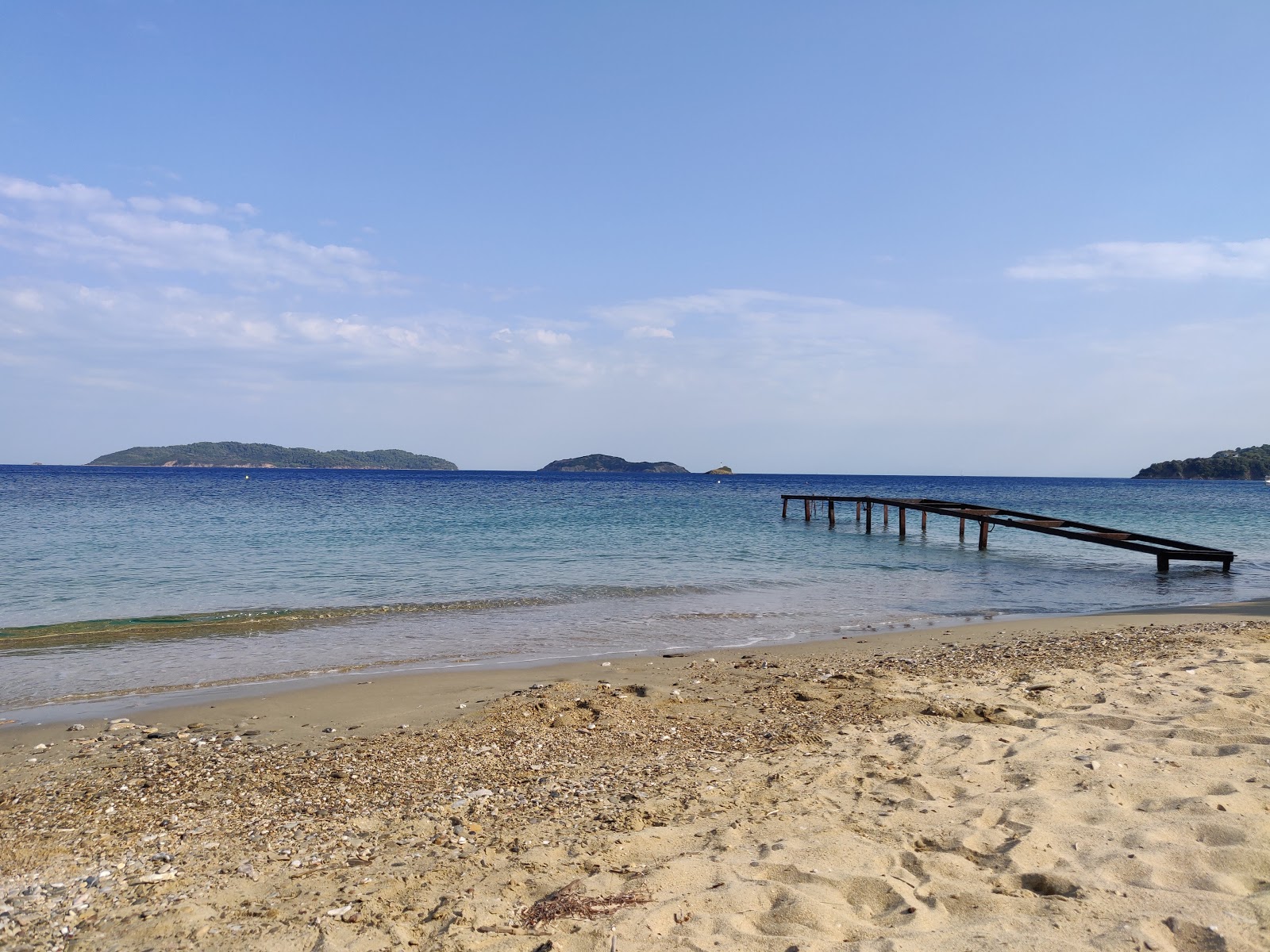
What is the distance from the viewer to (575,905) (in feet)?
11.4

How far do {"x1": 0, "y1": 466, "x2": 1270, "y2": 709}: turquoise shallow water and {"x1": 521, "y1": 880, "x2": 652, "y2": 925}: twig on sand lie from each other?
6.67 metres

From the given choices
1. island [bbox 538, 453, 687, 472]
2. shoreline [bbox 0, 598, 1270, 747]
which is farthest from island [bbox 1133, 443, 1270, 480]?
shoreline [bbox 0, 598, 1270, 747]

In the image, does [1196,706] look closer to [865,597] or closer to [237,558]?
[865,597]

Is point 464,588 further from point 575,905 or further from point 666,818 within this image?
point 575,905

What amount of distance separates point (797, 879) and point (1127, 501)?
255 ft

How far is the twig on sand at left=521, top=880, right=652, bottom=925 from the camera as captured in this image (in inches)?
133

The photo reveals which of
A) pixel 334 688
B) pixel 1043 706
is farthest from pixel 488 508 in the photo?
pixel 1043 706

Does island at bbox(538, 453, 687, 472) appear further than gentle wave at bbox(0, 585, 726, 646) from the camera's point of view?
Yes

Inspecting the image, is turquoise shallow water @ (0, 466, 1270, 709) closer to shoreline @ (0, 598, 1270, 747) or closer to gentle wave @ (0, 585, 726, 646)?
gentle wave @ (0, 585, 726, 646)

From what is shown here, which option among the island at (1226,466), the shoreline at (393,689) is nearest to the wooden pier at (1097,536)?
the shoreline at (393,689)

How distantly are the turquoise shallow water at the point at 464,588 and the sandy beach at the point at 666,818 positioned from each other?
297 cm

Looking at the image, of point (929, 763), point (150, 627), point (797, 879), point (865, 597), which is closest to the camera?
point (797, 879)

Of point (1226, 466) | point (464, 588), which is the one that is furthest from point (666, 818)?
point (1226, 466)

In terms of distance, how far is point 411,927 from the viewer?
3.38m
